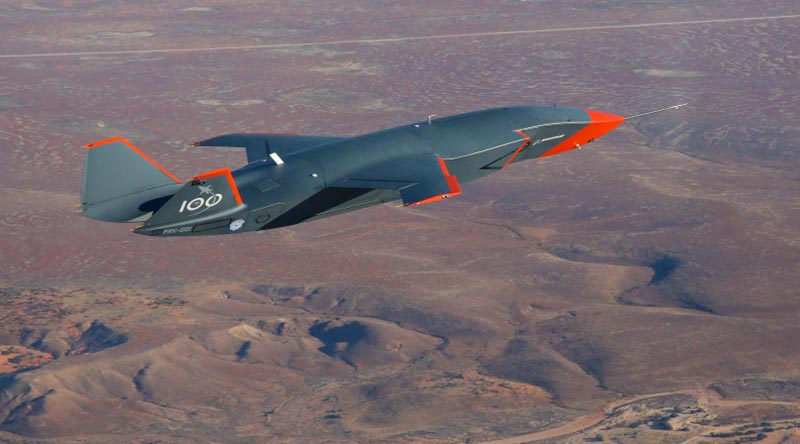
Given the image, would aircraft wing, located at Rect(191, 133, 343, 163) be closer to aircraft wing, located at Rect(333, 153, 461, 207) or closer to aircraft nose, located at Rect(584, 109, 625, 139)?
aircraft wing, located at Rect(333, 153, 461, 207)

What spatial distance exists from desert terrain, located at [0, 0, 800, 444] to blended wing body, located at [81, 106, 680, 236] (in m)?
41.3

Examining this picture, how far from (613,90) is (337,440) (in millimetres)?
87540

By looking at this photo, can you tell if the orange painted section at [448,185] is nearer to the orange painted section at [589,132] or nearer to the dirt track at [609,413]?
the orange painted section at [589,132]

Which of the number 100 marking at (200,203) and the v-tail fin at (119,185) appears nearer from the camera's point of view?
the number 100 marking at (200,203)

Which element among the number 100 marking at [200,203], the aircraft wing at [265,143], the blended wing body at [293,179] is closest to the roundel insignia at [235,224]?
the blended wing body at [293,179]

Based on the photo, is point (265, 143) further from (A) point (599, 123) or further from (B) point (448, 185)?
(A) point (599, 123)

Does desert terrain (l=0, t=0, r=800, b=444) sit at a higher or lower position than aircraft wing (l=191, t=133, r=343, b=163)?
lower

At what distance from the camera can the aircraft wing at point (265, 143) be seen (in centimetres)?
5917

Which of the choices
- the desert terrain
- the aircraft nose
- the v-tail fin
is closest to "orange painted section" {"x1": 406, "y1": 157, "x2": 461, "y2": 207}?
the v-tail fin

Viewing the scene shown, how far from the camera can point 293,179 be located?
52.8 m

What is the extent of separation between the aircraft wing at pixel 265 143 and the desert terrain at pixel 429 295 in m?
40.7

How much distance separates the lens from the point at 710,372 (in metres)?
103

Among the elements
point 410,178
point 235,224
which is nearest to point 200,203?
point 235,224

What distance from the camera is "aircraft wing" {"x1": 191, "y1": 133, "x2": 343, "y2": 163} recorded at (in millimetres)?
59169
